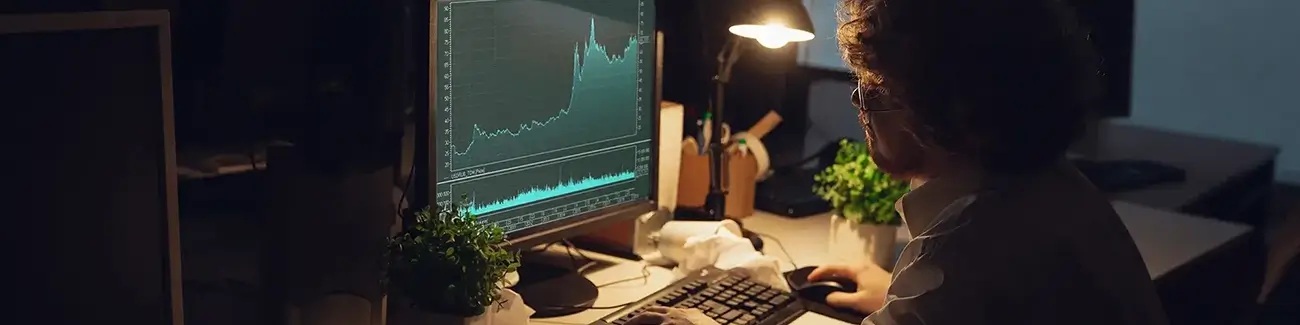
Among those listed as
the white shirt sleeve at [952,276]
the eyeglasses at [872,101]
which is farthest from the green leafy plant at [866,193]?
the white shirt sleeve at [952,276]

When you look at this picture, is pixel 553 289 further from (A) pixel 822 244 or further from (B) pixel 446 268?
(A) pixel 822 244

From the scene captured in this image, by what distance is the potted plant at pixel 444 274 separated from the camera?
4.47 ft

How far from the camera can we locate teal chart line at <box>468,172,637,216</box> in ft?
5.28

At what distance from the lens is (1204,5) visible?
350 cm

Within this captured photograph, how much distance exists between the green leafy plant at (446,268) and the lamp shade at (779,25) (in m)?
0.70

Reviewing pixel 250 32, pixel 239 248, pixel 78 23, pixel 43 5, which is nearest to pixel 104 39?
pixel 78 23

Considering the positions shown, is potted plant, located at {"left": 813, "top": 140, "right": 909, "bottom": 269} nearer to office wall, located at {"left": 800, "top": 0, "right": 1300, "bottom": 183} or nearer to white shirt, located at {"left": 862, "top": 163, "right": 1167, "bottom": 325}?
white shirt, located at {"left": 862, "top": 163, "right": 1167, "bottom": 325}

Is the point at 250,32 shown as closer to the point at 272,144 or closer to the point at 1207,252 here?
the point at 272,144

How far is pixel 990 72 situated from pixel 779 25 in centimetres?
82

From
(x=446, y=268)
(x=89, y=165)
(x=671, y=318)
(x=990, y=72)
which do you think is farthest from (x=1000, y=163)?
(x=89, y=165)

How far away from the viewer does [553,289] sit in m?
1.76

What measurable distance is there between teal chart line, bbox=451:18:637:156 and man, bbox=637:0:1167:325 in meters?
0.54

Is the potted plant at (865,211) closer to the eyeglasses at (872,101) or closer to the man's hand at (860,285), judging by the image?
the man's hand at (860,285)

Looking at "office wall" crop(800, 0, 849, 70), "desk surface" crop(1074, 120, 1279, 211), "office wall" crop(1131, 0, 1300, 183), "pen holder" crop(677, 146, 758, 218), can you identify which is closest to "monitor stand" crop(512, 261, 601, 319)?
"pen holder" crop(677, 146, 758, 218)
